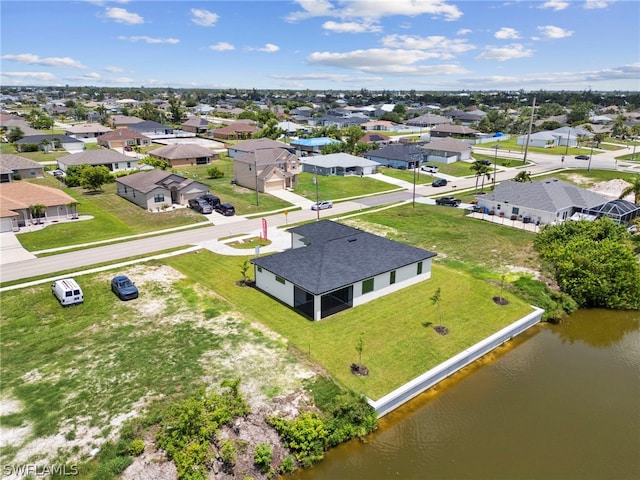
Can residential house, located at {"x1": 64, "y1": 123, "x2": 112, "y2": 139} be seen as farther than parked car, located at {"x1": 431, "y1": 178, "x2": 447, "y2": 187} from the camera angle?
Yes

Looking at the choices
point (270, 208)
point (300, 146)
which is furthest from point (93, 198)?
point (300, 146)

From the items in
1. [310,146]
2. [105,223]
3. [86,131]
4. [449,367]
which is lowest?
[449,367]

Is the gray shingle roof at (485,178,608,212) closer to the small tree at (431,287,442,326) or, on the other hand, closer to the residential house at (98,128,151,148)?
the small tree at (431,287,442,326)

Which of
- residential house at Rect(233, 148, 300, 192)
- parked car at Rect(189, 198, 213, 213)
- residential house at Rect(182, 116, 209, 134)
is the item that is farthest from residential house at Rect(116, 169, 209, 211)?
residential house at Rect(182, 116, 209, 134)

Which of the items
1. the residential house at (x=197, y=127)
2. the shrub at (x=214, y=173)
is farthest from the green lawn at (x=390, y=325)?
the residential house at (x=197, y=127)

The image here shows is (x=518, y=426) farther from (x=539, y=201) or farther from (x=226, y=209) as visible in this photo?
(x=226, y=209)

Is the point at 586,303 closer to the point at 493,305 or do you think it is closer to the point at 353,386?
the point at 493,305

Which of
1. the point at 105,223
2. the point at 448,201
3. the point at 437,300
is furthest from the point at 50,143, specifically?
the point at 437,300
